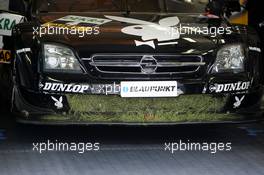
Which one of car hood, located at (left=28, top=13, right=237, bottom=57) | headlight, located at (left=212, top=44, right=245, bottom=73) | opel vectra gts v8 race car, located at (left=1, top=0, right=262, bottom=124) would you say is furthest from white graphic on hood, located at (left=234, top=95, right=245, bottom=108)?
car hood, located at (left=28, top=13, right=237, bottom=57)

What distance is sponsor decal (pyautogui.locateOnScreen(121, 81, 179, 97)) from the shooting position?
447cm

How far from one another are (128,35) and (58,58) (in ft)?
1.89

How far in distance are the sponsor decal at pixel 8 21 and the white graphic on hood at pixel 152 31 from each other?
1.06 m

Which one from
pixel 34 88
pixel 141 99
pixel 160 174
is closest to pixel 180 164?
pixel 160 174

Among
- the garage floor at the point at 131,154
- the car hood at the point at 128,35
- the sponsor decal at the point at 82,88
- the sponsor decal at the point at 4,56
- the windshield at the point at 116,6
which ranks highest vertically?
the windshield at the point at 116,6

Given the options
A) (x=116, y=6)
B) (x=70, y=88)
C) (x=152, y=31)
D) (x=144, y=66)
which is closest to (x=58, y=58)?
(x=70, y=88)

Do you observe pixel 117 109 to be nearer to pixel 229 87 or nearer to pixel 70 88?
pixel 70 88

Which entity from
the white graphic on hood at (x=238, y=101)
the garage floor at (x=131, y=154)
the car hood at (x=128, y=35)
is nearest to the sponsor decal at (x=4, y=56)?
the garage floor at (x=131, y=154)

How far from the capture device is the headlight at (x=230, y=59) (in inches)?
183

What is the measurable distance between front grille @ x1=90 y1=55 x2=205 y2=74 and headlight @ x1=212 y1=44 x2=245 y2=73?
0.14 m

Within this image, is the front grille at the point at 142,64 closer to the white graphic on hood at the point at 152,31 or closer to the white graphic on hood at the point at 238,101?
the white graphic on hood at the point at 152,31

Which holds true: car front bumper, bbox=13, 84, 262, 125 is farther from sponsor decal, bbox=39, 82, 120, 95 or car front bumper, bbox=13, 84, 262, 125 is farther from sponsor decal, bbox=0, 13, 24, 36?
sponsor decal, bbox=0, 13, 24, 36

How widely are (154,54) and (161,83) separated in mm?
231

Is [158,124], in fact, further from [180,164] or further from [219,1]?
[219,1]
